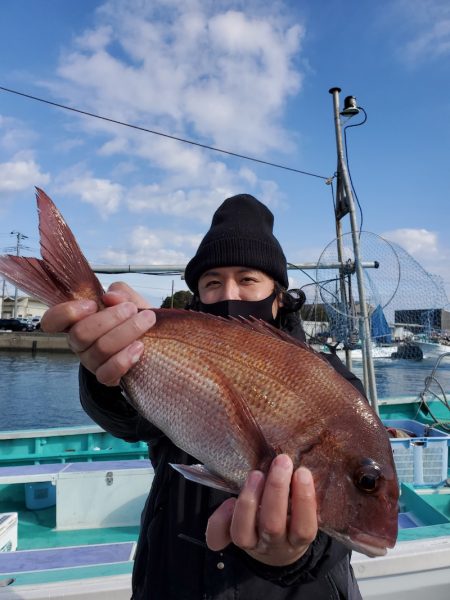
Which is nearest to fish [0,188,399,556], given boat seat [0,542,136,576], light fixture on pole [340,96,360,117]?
boat seat [0,542,136,576]

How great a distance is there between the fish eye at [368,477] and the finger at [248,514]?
0.34 metres

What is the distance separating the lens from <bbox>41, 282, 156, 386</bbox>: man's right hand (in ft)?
5.31

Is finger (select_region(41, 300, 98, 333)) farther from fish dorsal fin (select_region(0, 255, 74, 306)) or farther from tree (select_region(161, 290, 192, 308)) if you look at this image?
tree (select_region(161, 290, 192, 308))

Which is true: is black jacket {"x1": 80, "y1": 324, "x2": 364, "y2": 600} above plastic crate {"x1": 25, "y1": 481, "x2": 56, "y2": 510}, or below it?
above

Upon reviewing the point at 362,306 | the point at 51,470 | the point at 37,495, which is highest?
the point at 362,306

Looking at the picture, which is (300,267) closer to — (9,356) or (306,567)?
(306,567)

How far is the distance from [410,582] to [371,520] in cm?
199

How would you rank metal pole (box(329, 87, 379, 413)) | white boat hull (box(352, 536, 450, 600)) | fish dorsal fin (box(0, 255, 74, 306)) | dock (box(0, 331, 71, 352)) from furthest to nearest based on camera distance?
dock (box(0, 331, 71, 352))
metal pole (box(329, 87, 379, 413))
white boat hull (box(352, 536, 450, 600))
fish dorsal fin (box(0, 255, 74, 306))

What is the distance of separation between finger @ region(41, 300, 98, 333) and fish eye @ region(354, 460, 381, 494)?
1163 mm

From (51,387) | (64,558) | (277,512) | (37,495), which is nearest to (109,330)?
(277,512)

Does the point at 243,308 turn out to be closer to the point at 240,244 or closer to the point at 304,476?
the point at 240,244

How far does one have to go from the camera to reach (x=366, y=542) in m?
1.35

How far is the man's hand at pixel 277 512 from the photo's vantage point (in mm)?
1321

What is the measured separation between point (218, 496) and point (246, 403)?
1.97 feet
